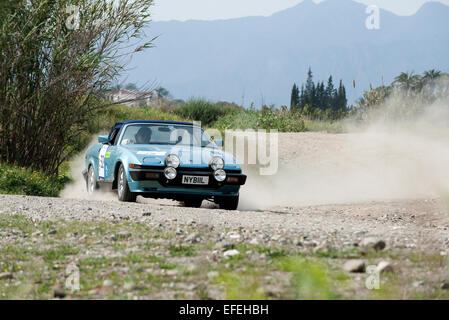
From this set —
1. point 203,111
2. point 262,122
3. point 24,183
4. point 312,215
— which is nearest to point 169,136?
point 312,215

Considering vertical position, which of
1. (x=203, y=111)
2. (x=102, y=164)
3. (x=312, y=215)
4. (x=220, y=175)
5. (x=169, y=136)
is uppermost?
(x=203, y=111)

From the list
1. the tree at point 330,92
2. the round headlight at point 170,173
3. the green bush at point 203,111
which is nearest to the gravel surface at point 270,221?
the round headlight at point 170,173

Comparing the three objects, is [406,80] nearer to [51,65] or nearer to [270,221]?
[51,65]

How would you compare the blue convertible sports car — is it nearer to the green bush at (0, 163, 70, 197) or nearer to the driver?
the driver

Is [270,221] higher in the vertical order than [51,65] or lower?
lower

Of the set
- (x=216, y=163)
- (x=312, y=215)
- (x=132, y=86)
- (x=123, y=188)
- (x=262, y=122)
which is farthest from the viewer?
(x=262, y=122)

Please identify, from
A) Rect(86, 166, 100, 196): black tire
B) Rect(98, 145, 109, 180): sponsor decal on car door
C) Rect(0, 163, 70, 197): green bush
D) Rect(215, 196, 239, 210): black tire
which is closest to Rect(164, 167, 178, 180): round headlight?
Rect(215, 196, 239, 210): black tire

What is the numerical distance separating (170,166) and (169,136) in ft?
→ 5.38

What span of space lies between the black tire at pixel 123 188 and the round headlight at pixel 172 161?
79cm

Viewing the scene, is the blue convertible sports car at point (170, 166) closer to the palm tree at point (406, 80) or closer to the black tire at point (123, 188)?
the black tire at point (123, 188)

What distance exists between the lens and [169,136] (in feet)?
38.7

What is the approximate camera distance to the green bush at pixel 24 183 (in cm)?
1334
